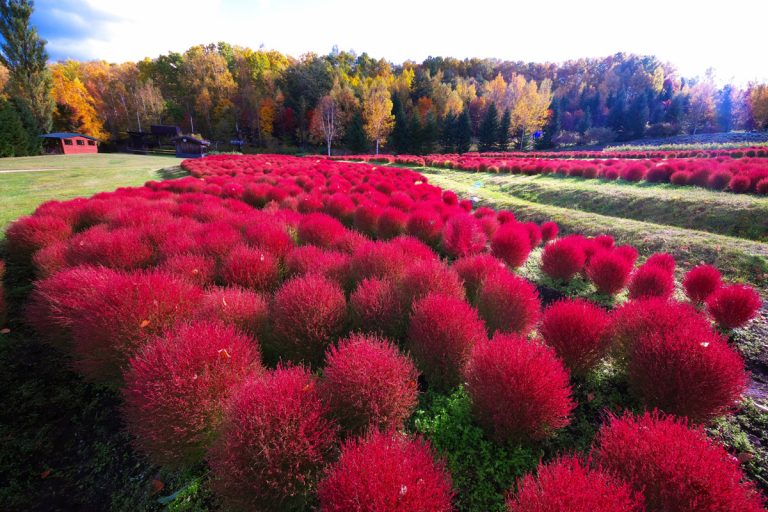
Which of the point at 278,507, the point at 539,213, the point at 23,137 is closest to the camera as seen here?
the point at 278,507

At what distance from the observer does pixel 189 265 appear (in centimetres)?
389

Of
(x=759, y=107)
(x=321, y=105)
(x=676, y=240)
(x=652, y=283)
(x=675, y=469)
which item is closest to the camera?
(x=675, y=469)

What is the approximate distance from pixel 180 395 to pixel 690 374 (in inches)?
145

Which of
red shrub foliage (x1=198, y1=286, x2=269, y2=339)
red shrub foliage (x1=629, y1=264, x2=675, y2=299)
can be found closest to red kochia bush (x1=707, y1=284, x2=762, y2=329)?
red shrub foliage (x1=629, y1=264, x2=675, y2=299)

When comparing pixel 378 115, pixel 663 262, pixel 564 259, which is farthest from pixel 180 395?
pixel 378 115

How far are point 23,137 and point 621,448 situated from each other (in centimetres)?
4949

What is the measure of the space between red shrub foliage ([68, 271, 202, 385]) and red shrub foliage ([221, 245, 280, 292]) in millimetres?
868

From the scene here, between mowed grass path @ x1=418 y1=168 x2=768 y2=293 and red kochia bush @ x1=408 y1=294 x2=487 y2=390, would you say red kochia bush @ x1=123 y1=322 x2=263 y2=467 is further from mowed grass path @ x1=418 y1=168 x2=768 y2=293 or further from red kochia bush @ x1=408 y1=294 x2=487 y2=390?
Answer: mowed grass path @ x1=418 y1=168 x2=768 y2=293

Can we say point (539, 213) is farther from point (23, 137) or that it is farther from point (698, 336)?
point (23, 137)

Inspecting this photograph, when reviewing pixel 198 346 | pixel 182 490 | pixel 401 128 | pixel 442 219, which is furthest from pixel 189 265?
pixel 401 128

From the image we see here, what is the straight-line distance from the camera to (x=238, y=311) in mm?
3080

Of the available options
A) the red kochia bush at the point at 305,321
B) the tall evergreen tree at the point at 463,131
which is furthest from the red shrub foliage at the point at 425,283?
the tall evergreen tree at the point at 463,131

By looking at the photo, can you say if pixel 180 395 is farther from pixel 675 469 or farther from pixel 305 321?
pixel 675 469

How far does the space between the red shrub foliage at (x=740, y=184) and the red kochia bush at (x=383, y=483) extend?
15.5 m
